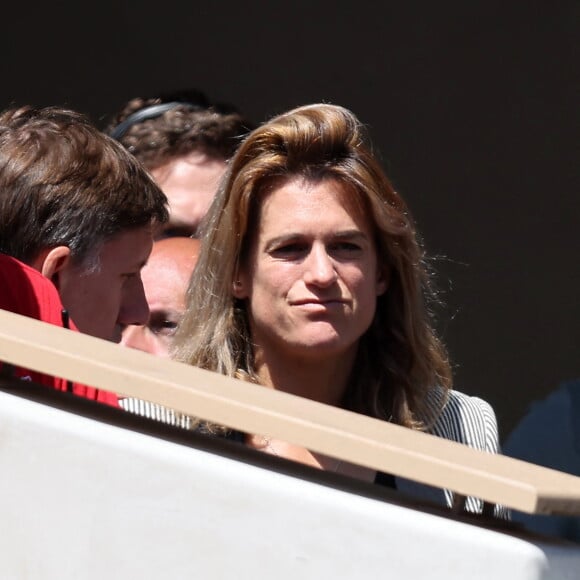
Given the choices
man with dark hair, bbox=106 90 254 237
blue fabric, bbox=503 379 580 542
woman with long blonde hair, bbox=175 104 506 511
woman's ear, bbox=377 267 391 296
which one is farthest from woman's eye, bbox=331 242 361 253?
blue fabric, bbox=503 379 580 542

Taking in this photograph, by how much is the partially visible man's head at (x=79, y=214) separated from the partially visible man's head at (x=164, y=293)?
551 mm

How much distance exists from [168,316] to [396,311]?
635 mm

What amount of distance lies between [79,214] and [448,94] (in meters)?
2.77

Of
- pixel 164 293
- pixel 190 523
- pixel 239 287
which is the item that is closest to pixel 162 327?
pixel 164 293

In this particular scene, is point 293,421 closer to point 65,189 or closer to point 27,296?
point 27,296

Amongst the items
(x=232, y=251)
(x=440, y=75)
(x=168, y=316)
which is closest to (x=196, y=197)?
(x=168, y=316)

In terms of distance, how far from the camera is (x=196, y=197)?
311 centimetres

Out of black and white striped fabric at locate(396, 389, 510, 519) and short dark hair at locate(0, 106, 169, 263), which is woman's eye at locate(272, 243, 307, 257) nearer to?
short dark hair at locate(0, 106, 169, 263)

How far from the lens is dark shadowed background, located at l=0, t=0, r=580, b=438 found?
449 cm

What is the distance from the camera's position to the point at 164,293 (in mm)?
2854

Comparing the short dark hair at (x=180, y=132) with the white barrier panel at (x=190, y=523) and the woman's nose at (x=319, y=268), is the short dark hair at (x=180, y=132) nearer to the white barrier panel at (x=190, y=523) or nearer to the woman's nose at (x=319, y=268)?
the woman's nose at (x=319, y=268)

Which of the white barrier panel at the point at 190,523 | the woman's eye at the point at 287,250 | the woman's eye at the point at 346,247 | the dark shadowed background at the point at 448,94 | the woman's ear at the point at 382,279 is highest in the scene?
the white barrier panel at the point at 190,523

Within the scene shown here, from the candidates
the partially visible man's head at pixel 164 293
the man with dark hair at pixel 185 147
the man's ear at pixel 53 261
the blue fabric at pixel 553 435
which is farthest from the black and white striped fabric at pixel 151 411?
the blue fabric at pixel 553 435

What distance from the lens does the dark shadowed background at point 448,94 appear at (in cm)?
449
